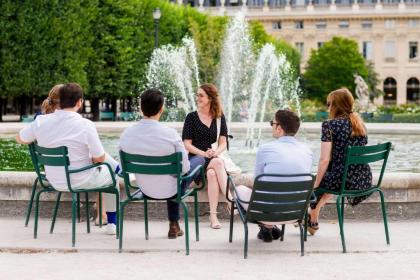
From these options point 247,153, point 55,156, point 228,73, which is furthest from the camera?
point 228,73

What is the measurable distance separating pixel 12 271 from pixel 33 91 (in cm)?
2997

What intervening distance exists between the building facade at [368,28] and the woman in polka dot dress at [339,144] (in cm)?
8237

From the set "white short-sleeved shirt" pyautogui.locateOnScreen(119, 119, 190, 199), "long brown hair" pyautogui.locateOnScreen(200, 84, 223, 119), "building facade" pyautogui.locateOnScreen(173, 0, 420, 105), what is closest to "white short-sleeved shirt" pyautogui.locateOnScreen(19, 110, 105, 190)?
"white short-sleeved shirt" pyautogui.locateOnScreen(119, 119, 190, 199)

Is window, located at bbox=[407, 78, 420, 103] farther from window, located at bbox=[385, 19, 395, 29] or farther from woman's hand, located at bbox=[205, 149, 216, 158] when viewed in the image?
woman's hand, located at bbox=[205, 149, 216, 158]

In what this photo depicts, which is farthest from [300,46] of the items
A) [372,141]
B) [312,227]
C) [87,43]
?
[312,227]

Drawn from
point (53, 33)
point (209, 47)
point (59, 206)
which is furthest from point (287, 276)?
point (209, 47)

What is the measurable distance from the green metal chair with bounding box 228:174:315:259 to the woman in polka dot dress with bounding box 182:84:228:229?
39.3 inches

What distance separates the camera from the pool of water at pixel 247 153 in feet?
42.5

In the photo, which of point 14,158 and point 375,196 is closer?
point 375,196

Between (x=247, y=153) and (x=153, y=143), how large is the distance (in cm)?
999

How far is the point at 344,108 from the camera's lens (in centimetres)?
730

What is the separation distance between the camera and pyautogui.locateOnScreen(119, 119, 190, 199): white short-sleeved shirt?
22.7ft

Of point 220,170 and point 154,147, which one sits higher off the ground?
point 154,147

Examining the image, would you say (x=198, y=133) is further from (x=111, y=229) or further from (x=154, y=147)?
(x=111, y=229)
